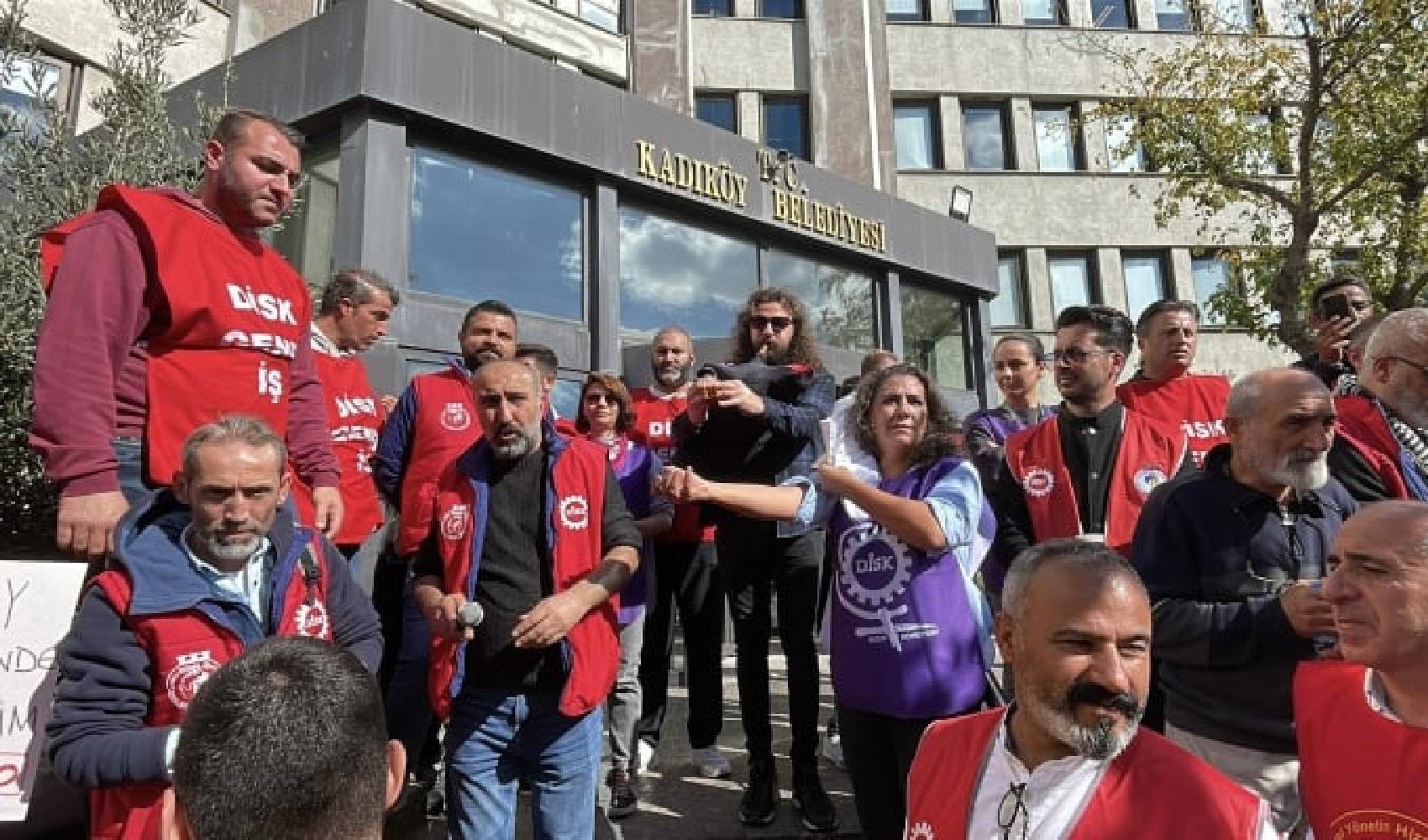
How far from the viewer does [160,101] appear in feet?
18.5

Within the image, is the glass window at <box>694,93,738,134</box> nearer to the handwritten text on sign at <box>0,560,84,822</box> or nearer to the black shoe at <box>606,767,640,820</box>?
the black shoe at <box>606,767,640,820</box>

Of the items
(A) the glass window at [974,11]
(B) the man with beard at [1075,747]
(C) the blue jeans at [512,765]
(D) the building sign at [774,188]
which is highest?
(A) the glass window at [974,11]

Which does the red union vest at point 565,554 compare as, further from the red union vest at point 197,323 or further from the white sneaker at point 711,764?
the white sneaker at point 711,764

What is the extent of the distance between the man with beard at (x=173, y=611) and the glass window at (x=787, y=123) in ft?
58.8

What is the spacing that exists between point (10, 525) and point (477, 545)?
335 cm

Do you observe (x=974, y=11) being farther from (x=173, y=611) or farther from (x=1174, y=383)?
(x=173, y=611)

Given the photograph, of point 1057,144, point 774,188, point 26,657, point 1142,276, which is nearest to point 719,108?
point 774,188

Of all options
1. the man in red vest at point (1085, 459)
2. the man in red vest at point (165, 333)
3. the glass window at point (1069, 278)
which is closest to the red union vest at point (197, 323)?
the man in red vest at point (165, 333)

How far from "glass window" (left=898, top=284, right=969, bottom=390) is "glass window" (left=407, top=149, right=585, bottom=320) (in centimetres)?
648

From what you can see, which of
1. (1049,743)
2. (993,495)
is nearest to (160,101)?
(993,495)

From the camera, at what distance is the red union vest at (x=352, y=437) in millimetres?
4133

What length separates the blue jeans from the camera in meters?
2.79

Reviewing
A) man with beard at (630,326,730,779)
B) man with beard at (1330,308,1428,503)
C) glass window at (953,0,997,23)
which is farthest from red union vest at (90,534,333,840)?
glass window at (953,0,997,23)

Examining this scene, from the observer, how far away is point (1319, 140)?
1481 cm
